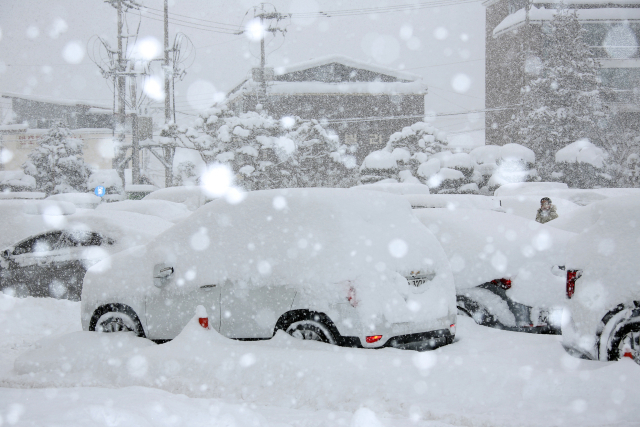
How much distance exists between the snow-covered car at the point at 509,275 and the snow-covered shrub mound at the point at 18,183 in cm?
3483

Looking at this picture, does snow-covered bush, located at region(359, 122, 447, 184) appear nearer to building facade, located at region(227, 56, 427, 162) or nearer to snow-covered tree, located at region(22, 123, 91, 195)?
building facade, located at region(227, 56, 427, 162)

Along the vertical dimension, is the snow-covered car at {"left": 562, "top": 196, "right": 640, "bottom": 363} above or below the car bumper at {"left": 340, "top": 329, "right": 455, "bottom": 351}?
above

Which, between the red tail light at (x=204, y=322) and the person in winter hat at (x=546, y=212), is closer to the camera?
the red tail light at (x=204, y=322)

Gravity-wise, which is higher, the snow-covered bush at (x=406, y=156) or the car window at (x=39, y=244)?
the snow-covered bush at (x=406, y=156)

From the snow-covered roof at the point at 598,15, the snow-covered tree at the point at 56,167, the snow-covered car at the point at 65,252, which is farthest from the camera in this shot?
the snow-covered roof at the point at 598,15

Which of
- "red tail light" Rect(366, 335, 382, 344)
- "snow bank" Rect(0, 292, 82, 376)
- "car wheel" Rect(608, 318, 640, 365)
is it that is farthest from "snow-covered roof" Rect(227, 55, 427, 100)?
"car wheel" Rect(608, 318, 640, 365)

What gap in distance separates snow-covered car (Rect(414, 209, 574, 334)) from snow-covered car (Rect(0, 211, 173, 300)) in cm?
466

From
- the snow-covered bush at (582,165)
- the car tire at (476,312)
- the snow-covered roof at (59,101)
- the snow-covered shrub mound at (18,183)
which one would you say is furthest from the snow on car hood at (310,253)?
the snow-covered roof at (59,101)

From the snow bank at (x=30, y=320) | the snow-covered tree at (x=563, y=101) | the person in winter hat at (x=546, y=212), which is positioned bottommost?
the snow bank at (x=30, y=320)

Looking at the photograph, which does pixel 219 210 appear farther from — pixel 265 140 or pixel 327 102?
pixel 327 102

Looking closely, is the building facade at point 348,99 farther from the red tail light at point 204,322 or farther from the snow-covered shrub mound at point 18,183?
the red tail light at point 204,322

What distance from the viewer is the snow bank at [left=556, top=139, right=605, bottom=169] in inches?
1082

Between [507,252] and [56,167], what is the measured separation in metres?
35.0

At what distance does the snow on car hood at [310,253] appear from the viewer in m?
4.81
